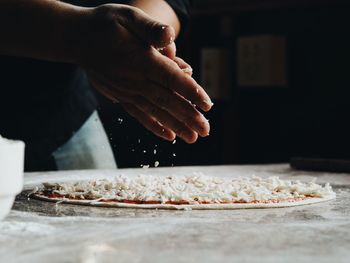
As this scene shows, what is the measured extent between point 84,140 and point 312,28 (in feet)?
6.40

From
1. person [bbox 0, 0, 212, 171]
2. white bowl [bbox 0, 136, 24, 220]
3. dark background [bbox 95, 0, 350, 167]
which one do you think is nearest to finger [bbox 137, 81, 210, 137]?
person [bbox 0, 0, 212, 171]

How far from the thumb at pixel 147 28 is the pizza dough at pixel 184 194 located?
37 centimetres

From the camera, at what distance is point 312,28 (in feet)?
12.2

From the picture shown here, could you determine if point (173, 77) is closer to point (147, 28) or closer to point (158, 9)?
point (147, 28)

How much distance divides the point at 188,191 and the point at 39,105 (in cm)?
110

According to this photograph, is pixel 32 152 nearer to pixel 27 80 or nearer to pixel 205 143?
pixel 27 80

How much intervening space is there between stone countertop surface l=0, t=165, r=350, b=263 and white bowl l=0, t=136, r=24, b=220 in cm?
7

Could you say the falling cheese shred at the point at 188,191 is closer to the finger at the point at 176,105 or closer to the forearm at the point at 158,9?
the finger at the point at 176,105

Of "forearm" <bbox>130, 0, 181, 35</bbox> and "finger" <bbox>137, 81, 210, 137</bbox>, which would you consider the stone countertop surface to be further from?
"forearm" <bbox>130, 0, 181, 35</bbox>

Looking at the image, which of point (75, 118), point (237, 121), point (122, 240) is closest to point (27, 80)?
point (75, 118)

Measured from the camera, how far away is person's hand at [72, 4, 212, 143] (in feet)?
4.46

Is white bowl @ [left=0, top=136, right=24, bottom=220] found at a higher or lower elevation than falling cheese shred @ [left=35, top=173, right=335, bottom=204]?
higher

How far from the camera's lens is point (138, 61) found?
1397mm

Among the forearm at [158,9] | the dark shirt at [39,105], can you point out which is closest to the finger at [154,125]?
the forearm at [158,9]
